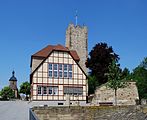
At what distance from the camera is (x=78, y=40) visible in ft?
300

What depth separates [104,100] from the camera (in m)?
44.7

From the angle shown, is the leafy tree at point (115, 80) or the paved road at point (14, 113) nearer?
the paved road at point (14, 113)

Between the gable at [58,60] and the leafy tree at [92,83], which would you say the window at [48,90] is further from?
the leafy tree at [92,83]

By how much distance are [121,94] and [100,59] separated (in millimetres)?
15678

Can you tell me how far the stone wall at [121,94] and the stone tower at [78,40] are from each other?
43963 mm

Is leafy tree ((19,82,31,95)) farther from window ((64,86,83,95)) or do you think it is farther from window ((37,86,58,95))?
window ((37,86,58,95))

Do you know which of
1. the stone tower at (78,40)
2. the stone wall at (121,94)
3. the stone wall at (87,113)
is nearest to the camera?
the stone wall at (87,113)

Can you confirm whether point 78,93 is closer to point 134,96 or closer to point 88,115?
point 134,96

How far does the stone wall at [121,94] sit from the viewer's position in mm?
44500

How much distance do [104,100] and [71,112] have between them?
16.7 meters

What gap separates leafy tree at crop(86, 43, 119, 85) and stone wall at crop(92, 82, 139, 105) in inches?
538

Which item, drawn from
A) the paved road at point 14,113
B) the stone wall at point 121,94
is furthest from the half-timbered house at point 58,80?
the paved road at point 14,113

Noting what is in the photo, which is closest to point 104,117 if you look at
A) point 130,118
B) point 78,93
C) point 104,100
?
point 130,118

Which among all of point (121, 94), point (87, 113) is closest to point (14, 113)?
point (87, 113)
